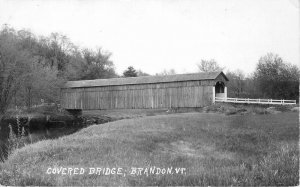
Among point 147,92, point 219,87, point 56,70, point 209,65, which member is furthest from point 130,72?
point 219,87

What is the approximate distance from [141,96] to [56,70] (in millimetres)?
11718

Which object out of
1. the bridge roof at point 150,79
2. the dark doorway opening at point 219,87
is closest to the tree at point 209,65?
the dark doorway opening at point 219,87

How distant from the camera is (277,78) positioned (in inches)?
1238

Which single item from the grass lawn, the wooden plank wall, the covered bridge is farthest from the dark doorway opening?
the grass lawn

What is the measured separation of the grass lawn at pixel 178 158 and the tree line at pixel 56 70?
18.5m

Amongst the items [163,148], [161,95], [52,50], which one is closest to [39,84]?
[161,95]

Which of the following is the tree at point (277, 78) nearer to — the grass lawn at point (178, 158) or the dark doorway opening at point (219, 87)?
the dark doorway opening at point (219, 87)

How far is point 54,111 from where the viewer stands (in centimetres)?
3347

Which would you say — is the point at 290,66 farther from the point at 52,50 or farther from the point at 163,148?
the point at 52,50

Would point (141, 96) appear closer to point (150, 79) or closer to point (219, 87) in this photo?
point (150, 79)

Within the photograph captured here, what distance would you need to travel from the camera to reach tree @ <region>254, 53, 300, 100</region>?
3066 cm

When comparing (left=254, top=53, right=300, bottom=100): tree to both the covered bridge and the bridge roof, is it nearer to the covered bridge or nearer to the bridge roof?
the covered bridge

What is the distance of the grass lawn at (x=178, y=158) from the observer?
4.27 m

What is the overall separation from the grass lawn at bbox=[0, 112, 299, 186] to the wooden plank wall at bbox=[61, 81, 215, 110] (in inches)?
621
